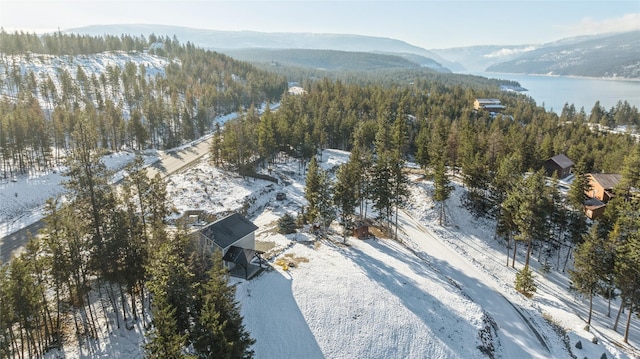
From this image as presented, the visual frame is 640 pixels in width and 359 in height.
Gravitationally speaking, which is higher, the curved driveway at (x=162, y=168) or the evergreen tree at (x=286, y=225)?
the curved driveway at (x=162, y=168)

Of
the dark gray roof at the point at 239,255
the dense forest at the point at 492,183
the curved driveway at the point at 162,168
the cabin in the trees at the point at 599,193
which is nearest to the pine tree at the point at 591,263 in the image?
the dense forest at the point at 492,183

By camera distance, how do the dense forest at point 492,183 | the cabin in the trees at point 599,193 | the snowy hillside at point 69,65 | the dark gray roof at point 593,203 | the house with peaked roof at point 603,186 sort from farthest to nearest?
the snowy hillside at point 69,65, the house with peaked roof at point 603,186, the dark gray roof at point 593,203, the cabin in the trees at point 599,193, the dense forest at point 492,183

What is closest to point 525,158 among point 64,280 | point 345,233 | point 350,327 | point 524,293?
point 524,293

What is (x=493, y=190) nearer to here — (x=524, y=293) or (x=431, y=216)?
(x=431, y=216)

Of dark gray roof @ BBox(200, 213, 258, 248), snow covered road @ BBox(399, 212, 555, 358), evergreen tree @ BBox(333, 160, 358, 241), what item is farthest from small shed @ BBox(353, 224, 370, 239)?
dark gray roof @ BBox(200, 213, 258, 248)

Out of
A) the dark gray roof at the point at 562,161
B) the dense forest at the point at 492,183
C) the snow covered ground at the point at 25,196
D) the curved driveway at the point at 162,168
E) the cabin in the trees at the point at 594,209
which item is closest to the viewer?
the dense forest at the point at 492,183

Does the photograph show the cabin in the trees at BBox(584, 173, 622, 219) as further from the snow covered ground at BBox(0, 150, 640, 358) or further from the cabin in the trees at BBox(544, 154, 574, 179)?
the snow covered ground at BBox(0, 150, 640, 358)

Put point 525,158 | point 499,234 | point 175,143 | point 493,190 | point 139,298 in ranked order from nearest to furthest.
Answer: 1. point 139,298
2. point 499,234
3. point 493,190
4. point 525,158
5. point 175,143

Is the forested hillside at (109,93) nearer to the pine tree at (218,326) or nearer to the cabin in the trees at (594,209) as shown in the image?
the pine tree at (218,326)
